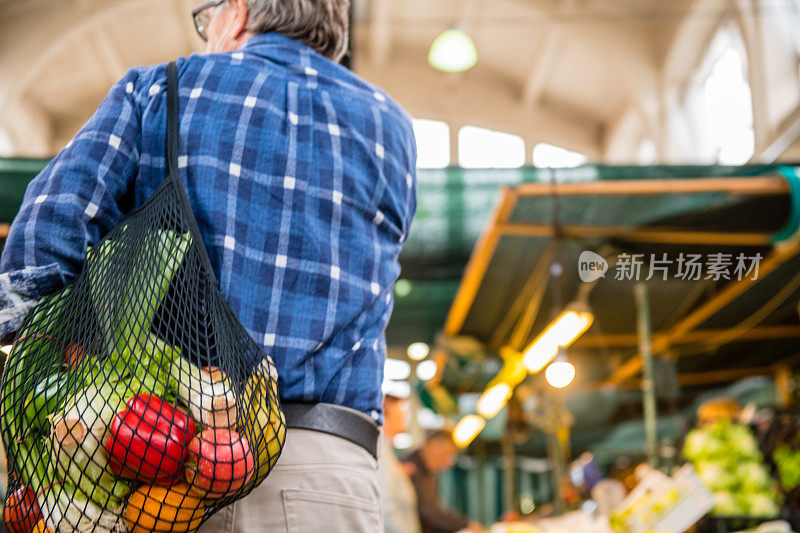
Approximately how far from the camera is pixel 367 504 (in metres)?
1.17

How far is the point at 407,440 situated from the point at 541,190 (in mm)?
14855

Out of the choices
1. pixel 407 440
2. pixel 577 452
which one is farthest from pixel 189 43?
pixel 407 440

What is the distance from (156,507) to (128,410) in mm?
108

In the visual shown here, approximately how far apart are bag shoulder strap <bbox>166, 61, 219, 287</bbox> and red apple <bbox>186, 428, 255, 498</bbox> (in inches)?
8.2

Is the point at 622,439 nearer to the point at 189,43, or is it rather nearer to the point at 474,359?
the point at 474,359

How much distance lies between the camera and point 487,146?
1488cm

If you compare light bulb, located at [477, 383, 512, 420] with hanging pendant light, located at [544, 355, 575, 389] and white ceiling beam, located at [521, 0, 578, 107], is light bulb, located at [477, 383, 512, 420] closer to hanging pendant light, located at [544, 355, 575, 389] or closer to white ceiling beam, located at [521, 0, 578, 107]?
hanging pendant light, located at [544, 355, 575, 389]

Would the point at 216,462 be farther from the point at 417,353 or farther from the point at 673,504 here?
the point at 417,353

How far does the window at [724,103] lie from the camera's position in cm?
930

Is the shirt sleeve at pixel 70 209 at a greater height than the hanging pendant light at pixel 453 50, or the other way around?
the hanging pendant light at pixel 453 50

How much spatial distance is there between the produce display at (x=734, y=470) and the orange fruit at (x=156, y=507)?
11.3 ft

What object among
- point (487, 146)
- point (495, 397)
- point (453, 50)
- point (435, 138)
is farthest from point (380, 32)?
point (495, 397)

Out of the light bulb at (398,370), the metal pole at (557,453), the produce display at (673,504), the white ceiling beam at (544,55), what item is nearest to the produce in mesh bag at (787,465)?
the produce display at (673,504)

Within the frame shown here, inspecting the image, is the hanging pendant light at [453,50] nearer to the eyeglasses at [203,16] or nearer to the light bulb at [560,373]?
the light bulb at [560,373]
